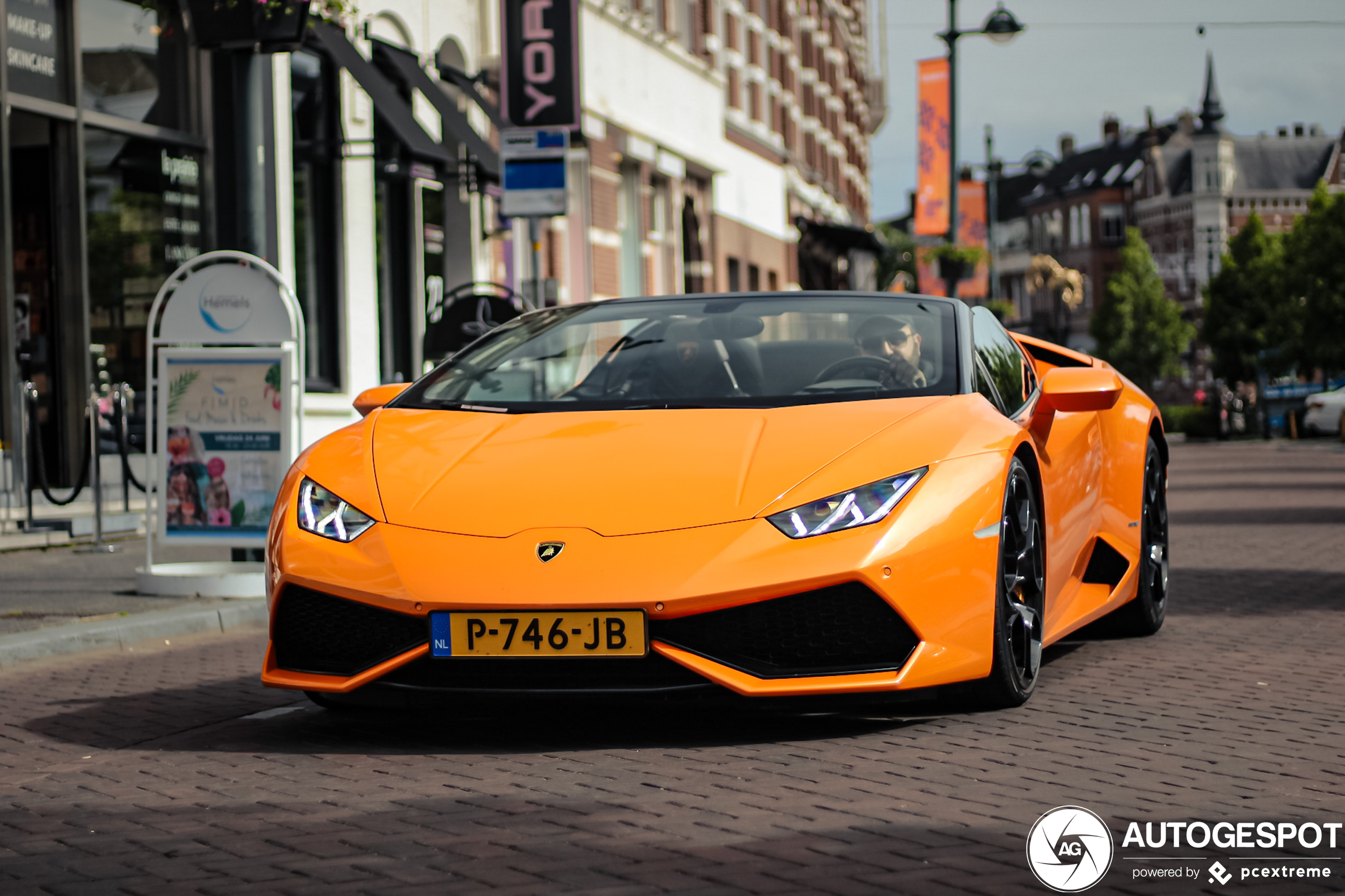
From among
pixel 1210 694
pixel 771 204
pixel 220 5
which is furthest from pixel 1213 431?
pixel 1210 694

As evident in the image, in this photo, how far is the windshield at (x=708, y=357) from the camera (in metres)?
5.49

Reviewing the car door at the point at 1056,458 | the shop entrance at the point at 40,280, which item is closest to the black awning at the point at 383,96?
the shop entrance at the point at 40,280

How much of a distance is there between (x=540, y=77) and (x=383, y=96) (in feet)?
8.64

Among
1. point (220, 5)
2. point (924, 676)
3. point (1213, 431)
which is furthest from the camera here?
point (1213, 431)

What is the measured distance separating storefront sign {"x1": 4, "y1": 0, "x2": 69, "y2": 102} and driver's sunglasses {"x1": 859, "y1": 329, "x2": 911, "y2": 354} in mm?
10439

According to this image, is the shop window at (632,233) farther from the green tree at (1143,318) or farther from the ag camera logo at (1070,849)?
the green tree at (1143,318)

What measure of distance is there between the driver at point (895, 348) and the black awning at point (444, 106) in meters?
14.6

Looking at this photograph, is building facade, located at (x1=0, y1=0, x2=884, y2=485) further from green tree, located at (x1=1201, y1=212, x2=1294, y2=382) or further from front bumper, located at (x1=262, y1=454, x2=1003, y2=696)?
green tree, located at (x1=1201, y1=212, x2=1294, y2=382)

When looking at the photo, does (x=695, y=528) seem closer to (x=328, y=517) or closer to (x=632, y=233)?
(x=328, y=517)

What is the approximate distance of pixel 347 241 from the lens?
1952cm

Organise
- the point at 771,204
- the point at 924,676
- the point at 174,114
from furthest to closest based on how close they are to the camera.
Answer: the point at 771,204, the point at 174,114, the point at 924,676

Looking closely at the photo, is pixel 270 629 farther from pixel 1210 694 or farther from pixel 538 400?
pixel 1210 694

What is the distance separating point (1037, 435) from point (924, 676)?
137 cm

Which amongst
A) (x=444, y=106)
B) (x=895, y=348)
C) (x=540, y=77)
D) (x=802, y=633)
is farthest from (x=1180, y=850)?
(x=540, y=77)
